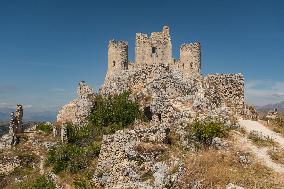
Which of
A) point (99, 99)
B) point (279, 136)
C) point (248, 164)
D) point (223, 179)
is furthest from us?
point (99, 99)

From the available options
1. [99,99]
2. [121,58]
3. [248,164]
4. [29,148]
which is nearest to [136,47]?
[121,58]

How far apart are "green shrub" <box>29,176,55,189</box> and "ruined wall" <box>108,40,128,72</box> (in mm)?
17742

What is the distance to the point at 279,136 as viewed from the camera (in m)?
27.2

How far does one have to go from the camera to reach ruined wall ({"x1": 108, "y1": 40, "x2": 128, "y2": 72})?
43281 mm

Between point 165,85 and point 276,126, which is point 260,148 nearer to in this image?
point 276,126

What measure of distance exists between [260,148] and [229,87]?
11.2 metres

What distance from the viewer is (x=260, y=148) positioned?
24.2 m

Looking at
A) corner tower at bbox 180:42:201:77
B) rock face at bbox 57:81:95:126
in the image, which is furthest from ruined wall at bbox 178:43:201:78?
rock face at bbox 57:81:95:126

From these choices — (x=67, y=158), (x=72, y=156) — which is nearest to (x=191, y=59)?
(x=67, y=158)

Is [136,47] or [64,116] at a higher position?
[136,47]

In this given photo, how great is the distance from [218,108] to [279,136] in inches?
189

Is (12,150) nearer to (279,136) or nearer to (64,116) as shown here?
(64,116)

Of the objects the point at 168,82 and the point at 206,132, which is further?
the point at 168,82

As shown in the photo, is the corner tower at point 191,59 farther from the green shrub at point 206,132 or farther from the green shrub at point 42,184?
the green shrub at point 42,184
